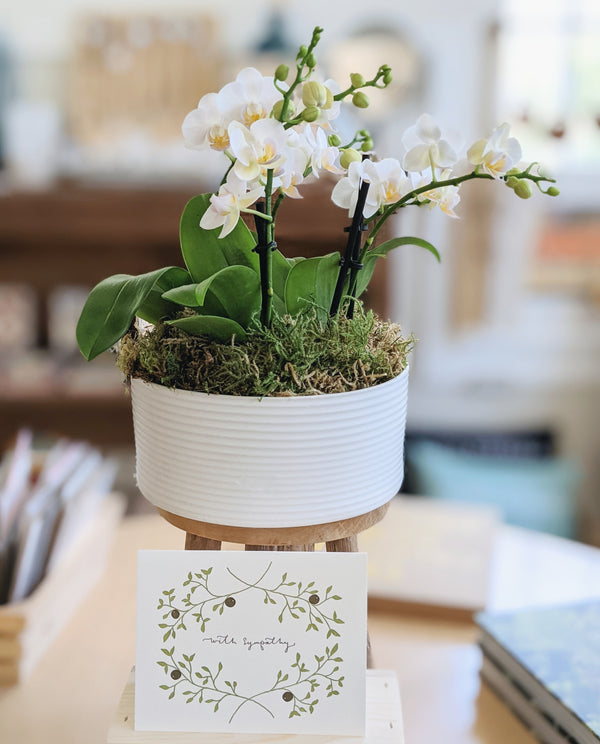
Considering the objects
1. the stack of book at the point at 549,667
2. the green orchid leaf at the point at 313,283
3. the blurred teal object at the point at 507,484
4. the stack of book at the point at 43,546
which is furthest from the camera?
the blurred teal object at the point at 507,484

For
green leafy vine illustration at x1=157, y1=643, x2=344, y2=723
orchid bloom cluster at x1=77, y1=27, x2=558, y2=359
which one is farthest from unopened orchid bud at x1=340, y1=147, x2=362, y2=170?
green leafy vine illustration at x1=157, y1=643, x2=344, y2=723

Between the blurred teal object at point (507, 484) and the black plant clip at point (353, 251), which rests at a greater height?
the black plant clip at point (353, 251)

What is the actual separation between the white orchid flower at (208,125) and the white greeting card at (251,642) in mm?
313

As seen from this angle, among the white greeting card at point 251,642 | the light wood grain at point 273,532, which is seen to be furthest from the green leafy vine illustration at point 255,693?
the light wood grain at point 273,532

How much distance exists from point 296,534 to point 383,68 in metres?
0.36

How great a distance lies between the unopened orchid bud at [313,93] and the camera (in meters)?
0.57

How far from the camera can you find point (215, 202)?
1.85 ft

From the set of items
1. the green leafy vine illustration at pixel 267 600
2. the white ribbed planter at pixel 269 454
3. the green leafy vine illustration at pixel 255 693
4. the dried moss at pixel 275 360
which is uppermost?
the dried moss at pixel 275 360

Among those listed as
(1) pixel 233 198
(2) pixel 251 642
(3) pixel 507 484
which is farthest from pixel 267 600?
(3) pixel 507 484

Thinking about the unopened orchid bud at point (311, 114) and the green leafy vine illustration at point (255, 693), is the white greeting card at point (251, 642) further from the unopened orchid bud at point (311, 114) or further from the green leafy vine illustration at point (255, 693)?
the unopened orchid bud at point (311, 114)

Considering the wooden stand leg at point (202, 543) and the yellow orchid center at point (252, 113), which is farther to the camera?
the wooden stand leg at point (202, 543)

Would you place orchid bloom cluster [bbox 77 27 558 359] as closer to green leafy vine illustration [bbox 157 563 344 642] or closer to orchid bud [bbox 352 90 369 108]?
orchid bud [bbox 352 90 369 108]

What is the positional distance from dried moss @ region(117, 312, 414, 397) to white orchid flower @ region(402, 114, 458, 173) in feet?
0.43

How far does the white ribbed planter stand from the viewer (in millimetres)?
596
